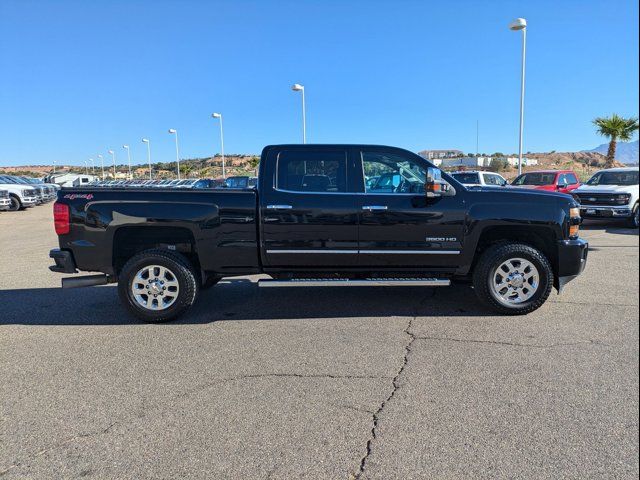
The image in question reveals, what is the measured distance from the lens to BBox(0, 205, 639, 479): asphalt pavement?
281cm

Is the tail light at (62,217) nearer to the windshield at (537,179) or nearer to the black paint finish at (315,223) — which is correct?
the black paint finish at (315,223)

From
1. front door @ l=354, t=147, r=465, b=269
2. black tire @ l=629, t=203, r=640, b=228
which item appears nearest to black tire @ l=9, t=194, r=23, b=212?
front door @ l=354, t=147, r=465, b=269

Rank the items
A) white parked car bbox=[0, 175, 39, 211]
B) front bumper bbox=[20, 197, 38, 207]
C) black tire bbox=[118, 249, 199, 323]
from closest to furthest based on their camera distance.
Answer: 1. black tire bbox=[118, 249, 199, 323]
2. white parked car bbox=[0, 175, 39, 211]
3. front bumper bbox=[20, 197, 38, 207]

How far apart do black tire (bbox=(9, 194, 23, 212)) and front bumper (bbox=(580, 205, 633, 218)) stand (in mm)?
24000

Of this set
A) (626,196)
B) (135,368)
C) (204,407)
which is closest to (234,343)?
(135,368)

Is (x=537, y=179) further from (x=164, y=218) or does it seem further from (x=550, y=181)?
(x=164, y=218)

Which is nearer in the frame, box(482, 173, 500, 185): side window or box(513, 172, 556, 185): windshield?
box(513, 172, 556, 185): windshield

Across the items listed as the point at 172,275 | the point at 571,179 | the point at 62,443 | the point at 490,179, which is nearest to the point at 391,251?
the point at 172,275

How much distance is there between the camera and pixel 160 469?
275cm

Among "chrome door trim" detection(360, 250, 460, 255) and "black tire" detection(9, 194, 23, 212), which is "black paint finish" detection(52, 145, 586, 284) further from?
"black tire" detection(9, 194, 23, 212)

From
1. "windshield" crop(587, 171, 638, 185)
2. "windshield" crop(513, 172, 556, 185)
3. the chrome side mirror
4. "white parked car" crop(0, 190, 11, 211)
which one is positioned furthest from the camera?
"white parked car" crop(0, 190, 11, 211)

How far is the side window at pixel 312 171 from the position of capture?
5.50 metres

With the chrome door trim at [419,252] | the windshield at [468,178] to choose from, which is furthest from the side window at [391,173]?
the windshield at [468,178]

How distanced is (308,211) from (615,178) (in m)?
13.7
